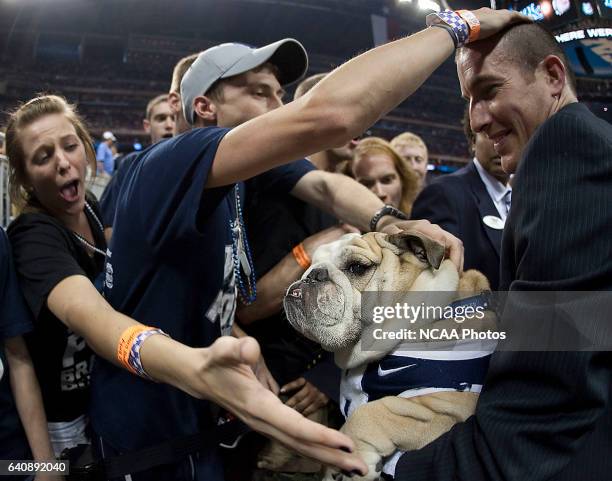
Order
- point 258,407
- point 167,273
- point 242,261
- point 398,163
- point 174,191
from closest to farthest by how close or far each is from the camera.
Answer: point 258,407
point 174,191
point 167,273
point 242,261
point 398,163

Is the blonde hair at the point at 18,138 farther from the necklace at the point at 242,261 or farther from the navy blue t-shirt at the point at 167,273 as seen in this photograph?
the necklace at the point at 242,261

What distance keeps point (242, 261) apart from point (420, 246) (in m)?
0.54

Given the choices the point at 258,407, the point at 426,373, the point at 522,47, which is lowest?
the point at 426,373

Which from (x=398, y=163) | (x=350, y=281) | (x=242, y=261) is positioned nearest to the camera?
(x=350, y=281)

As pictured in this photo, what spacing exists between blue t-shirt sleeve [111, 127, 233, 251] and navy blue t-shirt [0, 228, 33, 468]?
17.9 inches

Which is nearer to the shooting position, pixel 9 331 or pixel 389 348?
pixel 389 348

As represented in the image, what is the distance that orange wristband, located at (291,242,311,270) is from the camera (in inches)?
64.8

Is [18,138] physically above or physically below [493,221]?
above

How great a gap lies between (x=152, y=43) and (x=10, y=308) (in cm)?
1599

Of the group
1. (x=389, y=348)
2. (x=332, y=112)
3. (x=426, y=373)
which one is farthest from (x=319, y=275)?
(x=332, y=112)

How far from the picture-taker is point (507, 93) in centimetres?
126

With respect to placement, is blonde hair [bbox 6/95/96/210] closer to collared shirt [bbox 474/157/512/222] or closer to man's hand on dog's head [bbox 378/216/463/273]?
man's hand on dog's head [bbox 378/216/463/273]

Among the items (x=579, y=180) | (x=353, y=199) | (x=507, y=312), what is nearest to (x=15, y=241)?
(x=353, y=199)

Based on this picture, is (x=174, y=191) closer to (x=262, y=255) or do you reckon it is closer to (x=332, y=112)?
(x=332, y=112)
